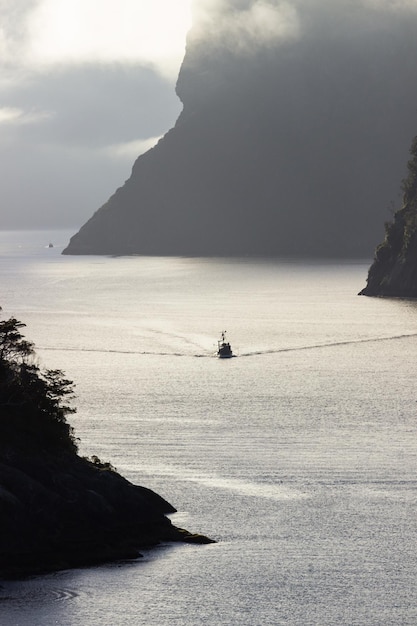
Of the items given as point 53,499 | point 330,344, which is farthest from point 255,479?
point 330,344

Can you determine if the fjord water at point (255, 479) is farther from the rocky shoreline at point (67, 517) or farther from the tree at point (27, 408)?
the tree at point (27, 408)

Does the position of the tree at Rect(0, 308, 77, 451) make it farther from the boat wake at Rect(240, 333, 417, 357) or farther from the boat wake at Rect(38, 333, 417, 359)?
the boat wake at Rect(240, 333, 417, 357)

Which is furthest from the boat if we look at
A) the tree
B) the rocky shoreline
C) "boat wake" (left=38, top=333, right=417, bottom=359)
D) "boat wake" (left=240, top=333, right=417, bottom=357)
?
the rocky shoreline

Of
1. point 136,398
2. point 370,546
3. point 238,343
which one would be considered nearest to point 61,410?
point 370,546

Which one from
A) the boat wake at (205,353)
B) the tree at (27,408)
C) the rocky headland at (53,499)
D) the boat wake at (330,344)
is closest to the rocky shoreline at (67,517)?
the rocky headland at (53,499)

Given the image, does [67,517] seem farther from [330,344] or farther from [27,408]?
[330,344]

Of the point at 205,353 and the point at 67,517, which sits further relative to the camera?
the point at 205,353
